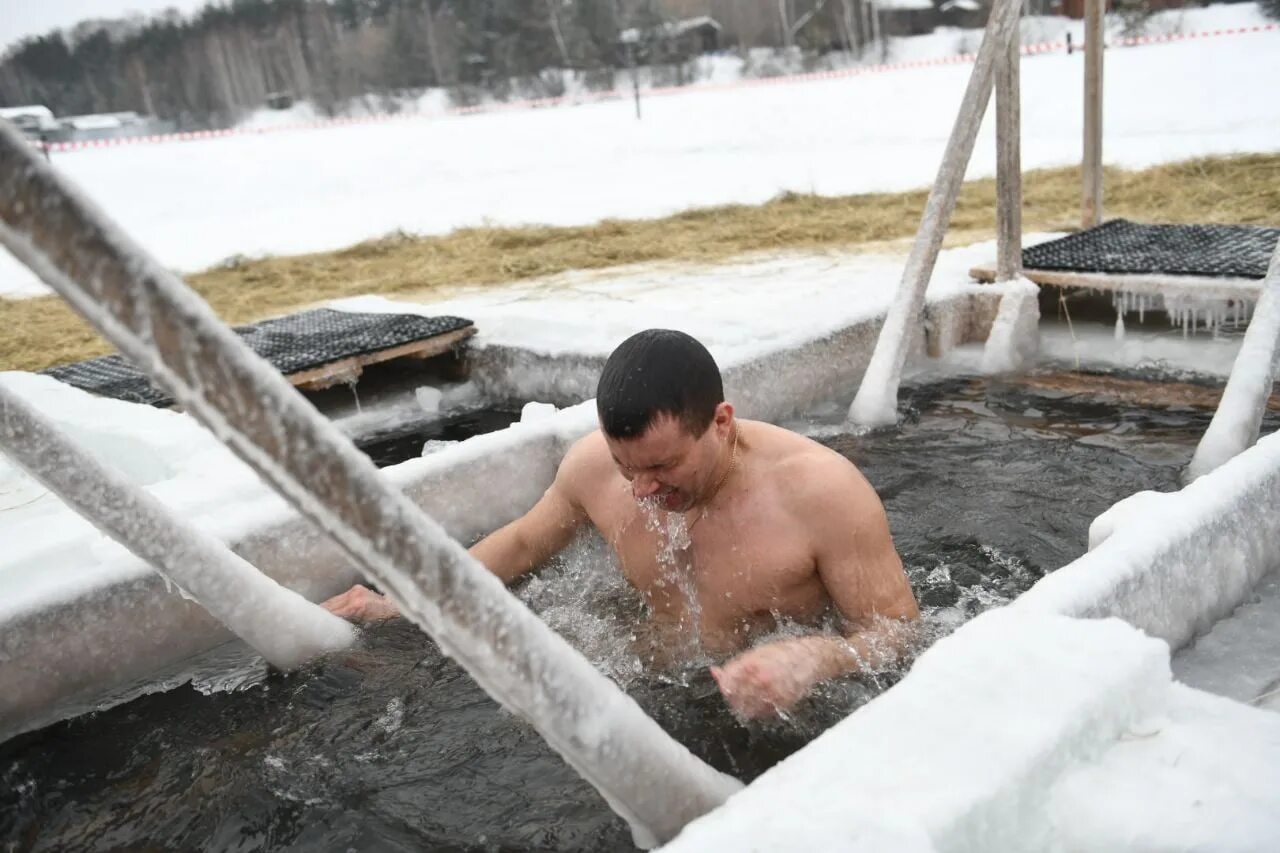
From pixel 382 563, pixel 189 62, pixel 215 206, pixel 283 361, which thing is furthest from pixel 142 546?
pixel 189 62

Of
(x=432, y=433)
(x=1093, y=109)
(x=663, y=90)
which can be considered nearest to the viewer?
(x=432, y=433)

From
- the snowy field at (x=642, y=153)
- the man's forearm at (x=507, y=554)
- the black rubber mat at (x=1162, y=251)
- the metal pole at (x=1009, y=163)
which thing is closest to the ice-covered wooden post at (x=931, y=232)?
the metal pole at (x=1009, y=163)

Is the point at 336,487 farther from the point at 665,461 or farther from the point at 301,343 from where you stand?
the point at 301,343

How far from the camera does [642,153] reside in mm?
17719

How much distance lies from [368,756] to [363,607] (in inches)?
19.3

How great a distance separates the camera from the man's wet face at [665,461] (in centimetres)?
208

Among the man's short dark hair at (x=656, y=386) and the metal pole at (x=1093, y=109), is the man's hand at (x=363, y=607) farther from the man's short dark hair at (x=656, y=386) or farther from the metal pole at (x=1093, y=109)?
the metal pole at (x=1093, y=109)

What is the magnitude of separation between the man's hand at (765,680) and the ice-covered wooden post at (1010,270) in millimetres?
3544

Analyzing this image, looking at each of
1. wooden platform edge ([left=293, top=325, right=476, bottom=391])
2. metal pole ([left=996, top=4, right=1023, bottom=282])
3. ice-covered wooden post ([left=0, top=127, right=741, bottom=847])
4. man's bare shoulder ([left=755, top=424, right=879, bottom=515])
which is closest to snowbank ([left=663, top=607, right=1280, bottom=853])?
ice-covered wooden post ([left=0, top=127, right=741, bottom=847])

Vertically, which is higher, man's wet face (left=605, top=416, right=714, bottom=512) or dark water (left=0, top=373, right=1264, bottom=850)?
man's wet face (left=605, top=416, right=714, bottom=512)

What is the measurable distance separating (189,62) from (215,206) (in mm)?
12870

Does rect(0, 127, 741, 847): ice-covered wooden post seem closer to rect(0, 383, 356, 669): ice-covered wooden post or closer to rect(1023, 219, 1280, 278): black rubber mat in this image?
rect(0, 383, 356, 669): ice-covered wooden post

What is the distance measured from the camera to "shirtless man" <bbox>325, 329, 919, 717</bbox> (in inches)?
80.7

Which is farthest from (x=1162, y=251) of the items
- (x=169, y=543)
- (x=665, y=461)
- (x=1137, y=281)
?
(x=169, y=543)
